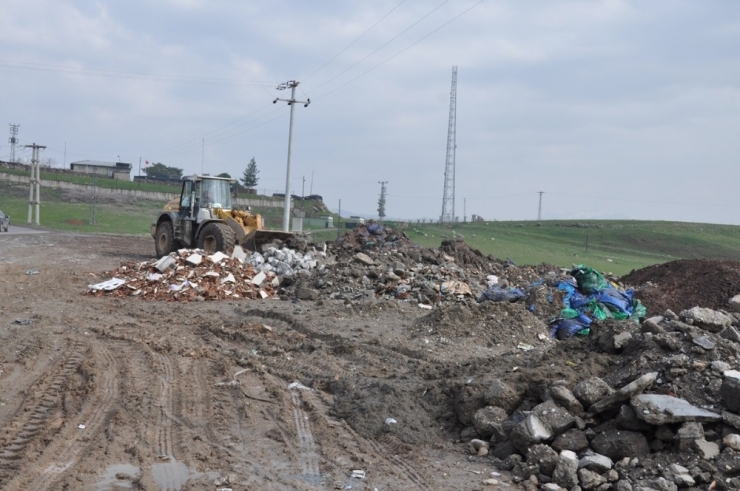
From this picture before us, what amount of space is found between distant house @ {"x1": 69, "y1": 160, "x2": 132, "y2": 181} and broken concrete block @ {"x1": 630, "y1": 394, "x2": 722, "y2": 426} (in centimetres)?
8768

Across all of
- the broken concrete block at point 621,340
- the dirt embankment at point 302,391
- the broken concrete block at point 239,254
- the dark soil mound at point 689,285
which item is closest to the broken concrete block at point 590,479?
the dirt embankment at point 302,391

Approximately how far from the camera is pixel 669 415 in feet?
19.6

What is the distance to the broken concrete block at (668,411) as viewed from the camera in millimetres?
5955

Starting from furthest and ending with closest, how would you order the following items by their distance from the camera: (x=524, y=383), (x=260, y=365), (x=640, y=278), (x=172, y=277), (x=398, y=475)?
(x=640, y=278)
(x=172, y=277)
(x=260, y=365)
(x=524, y=383)
(x=398, y=475)

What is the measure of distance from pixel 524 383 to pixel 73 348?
597 centimetres

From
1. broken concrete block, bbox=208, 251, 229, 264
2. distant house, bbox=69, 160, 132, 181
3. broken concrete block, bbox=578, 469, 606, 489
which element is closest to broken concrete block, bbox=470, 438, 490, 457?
broken concrete block, bbox=578, 469, 606, 489

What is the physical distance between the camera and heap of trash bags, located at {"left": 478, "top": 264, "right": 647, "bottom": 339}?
1283cm

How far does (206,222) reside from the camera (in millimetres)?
21094

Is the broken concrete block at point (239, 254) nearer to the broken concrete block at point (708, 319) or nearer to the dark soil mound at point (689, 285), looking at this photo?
the dark soil mound at point (689, 285)

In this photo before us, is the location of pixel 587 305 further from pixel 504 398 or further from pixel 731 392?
pixel 731 392

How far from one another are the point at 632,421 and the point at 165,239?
18566 millimetres

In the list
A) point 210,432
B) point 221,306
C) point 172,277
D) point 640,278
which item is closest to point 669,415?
point 210,432

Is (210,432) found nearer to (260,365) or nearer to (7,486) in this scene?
(7,486)

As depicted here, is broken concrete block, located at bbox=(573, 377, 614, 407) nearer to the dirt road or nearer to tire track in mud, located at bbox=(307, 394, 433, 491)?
the dirt road
